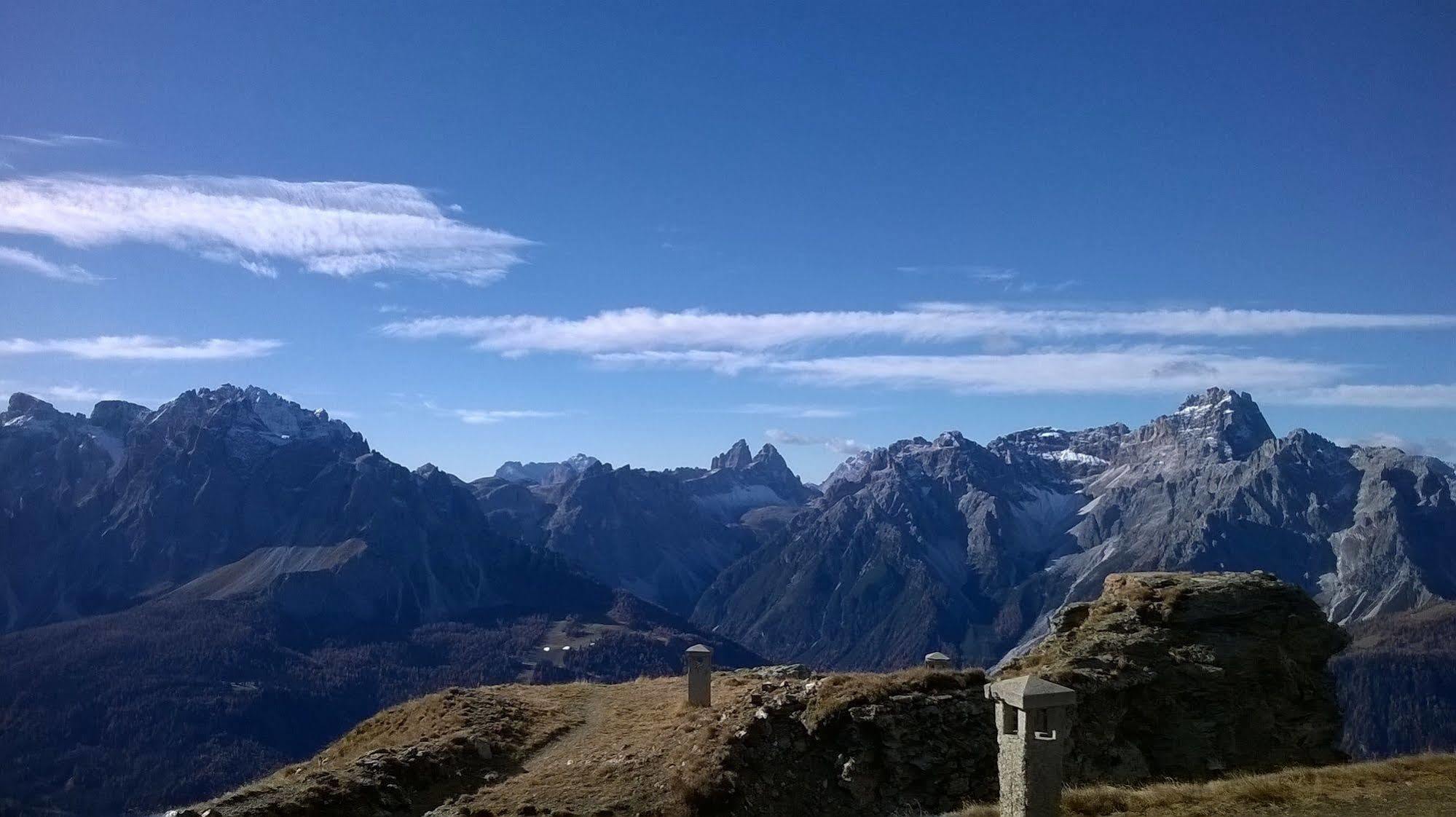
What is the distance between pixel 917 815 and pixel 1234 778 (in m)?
9.81

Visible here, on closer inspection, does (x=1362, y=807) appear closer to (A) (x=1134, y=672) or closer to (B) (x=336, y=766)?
(A) (x=1134, y=672)

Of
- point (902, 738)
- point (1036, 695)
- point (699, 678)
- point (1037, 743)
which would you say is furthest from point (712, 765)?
point (1036, 695)

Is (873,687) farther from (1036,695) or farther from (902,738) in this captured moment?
(1036,695)

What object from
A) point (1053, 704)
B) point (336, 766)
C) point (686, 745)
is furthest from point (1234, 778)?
point (336, 766)

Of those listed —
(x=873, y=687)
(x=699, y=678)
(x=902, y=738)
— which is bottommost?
(x=902, y=738)

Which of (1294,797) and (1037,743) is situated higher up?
(1037,743)

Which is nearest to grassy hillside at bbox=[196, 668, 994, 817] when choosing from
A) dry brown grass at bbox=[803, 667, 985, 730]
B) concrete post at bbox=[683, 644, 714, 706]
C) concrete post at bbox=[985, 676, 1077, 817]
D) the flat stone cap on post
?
dry brown grass at bbox=[803, 667, 985, 730]

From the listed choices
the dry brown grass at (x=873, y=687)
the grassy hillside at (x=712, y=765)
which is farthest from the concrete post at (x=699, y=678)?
the dry brown grass at (x=873, y=687)

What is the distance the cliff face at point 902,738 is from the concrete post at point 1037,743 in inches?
426

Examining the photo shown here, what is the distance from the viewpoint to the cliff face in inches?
1345

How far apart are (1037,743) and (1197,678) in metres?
17.8

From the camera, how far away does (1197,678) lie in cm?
3797

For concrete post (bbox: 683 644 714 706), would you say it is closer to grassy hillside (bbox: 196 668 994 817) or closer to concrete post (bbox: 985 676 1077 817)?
grassy hillside (bbox: 196 668 994 817)

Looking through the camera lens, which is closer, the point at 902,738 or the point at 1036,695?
the point at 1036,695
